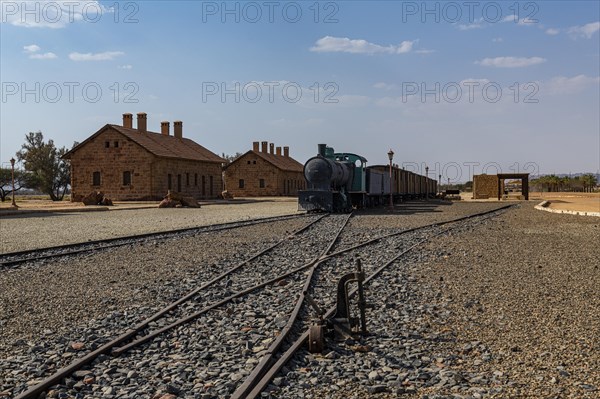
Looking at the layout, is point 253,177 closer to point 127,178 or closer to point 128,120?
point 128,120

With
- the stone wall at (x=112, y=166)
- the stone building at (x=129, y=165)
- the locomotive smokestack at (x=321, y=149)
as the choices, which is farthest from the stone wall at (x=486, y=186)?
the locomotive smokestack at (x=321, y=149)

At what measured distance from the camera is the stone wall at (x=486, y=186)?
5531 centimetres

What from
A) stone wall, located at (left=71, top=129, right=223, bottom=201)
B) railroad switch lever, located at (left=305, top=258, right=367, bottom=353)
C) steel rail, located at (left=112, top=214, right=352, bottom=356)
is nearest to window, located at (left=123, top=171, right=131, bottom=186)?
stone wall, located at (left=71, top=129, right=223, bottom=201)

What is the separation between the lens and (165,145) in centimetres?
4691

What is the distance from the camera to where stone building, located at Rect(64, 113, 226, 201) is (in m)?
41.9

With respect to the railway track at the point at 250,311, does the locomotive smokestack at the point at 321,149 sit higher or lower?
higher

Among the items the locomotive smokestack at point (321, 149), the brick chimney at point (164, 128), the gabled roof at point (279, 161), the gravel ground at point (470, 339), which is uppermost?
the brick chimney at point (164, 128)

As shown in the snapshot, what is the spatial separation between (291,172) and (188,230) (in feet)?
163

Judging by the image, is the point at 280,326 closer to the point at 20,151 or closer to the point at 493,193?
the point at 493,193

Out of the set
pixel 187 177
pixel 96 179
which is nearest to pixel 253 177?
pixel 187 177

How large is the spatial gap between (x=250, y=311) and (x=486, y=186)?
2042 inches

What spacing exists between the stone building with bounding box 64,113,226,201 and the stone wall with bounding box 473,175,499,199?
2621cm

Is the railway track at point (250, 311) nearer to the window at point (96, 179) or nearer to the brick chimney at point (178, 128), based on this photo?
the window at point (96, 179)

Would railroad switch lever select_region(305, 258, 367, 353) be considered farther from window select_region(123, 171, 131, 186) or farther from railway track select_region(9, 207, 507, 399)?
window select_region(123, 171, 131, 186)
